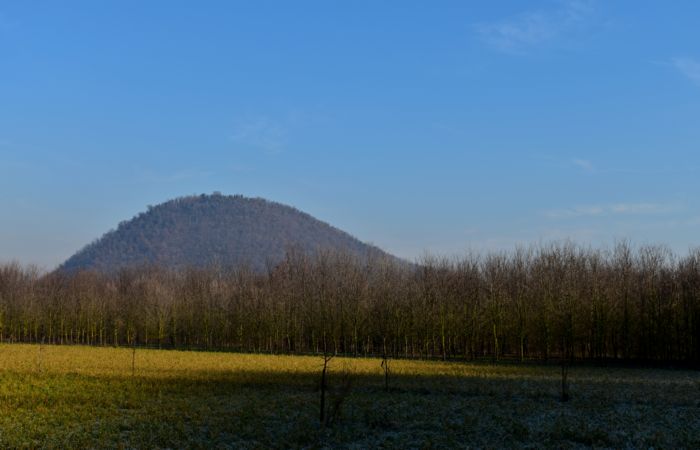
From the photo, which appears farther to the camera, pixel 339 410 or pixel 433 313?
pixel 433 313

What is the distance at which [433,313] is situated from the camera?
58469 mm

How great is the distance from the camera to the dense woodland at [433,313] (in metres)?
53.1

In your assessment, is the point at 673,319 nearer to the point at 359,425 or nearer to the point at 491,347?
the point at 491,347

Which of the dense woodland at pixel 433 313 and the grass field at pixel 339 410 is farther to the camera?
the dense woodland at pixel 433 313

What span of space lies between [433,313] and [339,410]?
38481mm

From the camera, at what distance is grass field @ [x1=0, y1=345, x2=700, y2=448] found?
1845cm

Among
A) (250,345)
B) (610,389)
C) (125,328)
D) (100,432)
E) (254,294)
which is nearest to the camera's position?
(100,432)

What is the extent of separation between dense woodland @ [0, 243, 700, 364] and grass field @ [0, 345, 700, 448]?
16.7m

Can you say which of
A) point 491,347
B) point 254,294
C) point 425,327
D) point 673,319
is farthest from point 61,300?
point 673,319

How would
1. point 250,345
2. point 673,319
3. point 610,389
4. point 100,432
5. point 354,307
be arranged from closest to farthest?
Result: point 100,432 → point 610,389 → point 673,319 → point 354,307 → point 250,345

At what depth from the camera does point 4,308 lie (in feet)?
Result: 275

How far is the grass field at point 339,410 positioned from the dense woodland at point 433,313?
54.8 feet

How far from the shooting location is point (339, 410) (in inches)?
822

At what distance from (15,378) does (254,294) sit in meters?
46.6
